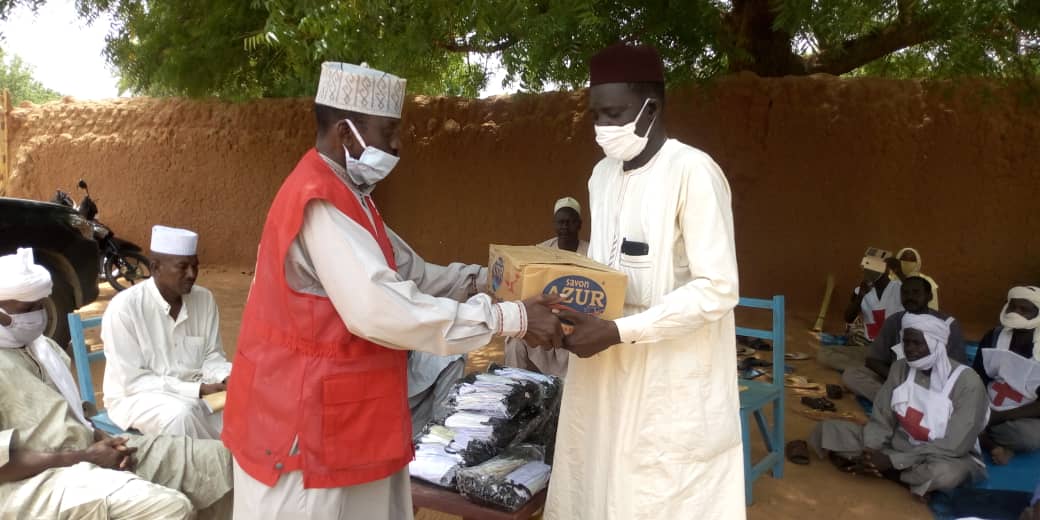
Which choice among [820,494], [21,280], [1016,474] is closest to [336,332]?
[21,280]

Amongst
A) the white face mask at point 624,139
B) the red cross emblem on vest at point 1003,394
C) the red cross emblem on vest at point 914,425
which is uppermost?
the white face mask at point 624,139

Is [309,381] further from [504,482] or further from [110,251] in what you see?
[110,251]

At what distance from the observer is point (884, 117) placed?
8.22 metres

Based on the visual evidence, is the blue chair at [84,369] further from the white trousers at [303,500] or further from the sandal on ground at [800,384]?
the sandal on ground at [800,384]

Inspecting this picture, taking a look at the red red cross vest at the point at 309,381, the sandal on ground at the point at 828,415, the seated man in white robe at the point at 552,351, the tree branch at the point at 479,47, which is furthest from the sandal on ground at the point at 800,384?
the red red cross vest at the point at 309,381

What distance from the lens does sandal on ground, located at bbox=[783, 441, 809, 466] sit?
16.5ft

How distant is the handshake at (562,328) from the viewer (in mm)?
2180

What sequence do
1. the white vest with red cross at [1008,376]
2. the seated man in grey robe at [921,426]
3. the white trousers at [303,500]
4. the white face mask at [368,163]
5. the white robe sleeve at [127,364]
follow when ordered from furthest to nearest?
1. the white vest with red cross at [1008,376]
2. the seated man in grey robe at [921,426]
3. the white robe sleeve at [127,364]
4. the white face mask at [368,163]
5. the white trousers at [303,500]

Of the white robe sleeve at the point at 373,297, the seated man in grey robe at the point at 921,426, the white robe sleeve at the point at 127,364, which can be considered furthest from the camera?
the seated man in grey robe at the point at 921,426

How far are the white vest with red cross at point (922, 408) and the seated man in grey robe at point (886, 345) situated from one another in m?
0.95

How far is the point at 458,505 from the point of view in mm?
2594

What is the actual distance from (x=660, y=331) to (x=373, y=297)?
0.82m

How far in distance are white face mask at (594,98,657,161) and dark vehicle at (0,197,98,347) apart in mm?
5908

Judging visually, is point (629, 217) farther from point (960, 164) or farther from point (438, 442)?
point (960, 164)
